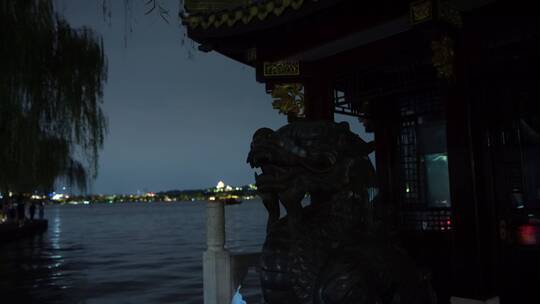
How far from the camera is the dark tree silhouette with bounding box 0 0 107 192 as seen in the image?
9.21m

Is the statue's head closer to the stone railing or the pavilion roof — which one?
the pavilion roof

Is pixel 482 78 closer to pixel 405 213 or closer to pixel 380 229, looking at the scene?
pixel 405 213

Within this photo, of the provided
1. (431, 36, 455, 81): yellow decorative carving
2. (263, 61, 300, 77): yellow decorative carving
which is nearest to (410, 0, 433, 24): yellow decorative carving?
(431, 36, 455, 81): yellow decorative carving

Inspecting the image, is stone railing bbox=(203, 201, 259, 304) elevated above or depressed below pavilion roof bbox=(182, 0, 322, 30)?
below

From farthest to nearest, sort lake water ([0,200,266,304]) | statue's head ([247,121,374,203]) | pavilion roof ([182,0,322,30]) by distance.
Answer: lake water ([0,200,266,304])
pavilion roof ([182,0,322,30])
statue's head ([247,121,374,203])

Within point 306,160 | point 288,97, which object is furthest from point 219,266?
point 306,160

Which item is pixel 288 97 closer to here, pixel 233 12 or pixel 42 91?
pixel 233 12

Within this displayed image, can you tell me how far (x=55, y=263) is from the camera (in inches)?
545

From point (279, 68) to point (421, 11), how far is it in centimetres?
192

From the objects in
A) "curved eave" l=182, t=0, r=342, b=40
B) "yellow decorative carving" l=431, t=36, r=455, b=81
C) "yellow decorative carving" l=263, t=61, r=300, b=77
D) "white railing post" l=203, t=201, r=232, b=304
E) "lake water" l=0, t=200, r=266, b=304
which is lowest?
"lake water" l=0, t=200, r=266, b=304

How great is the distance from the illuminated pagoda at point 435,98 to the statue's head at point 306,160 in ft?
7.83

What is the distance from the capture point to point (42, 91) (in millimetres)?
10344

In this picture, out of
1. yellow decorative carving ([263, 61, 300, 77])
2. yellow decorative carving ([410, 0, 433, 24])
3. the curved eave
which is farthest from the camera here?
yellow decorative carving ([263, 61, 300, 77])

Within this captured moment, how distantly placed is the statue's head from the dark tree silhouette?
26.0ft
